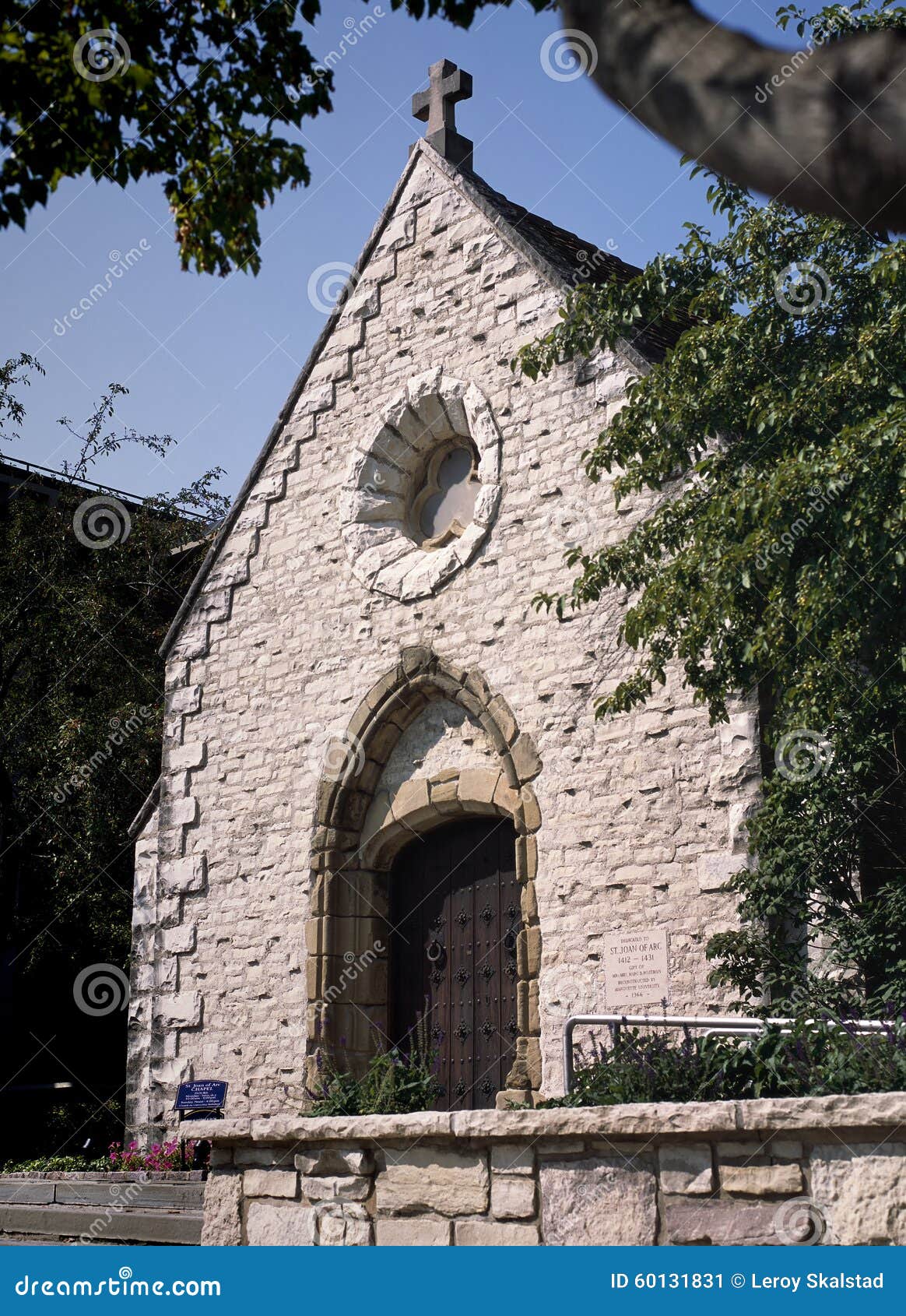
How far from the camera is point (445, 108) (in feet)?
37.7

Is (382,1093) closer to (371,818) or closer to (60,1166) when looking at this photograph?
(371,818)

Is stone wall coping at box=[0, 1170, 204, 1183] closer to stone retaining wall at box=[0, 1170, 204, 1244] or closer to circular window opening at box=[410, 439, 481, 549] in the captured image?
stone retaining wall at box=[0, 1170, 204, 1244]

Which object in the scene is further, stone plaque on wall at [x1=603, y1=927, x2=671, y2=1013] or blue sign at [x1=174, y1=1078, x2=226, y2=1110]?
blue sign at [x1=174, y1=1078, x2=226, y2=1110]

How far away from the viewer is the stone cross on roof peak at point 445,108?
1130cm

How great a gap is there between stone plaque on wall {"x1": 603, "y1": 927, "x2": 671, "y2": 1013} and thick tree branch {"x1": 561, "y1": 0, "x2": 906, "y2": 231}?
625 centimetres
